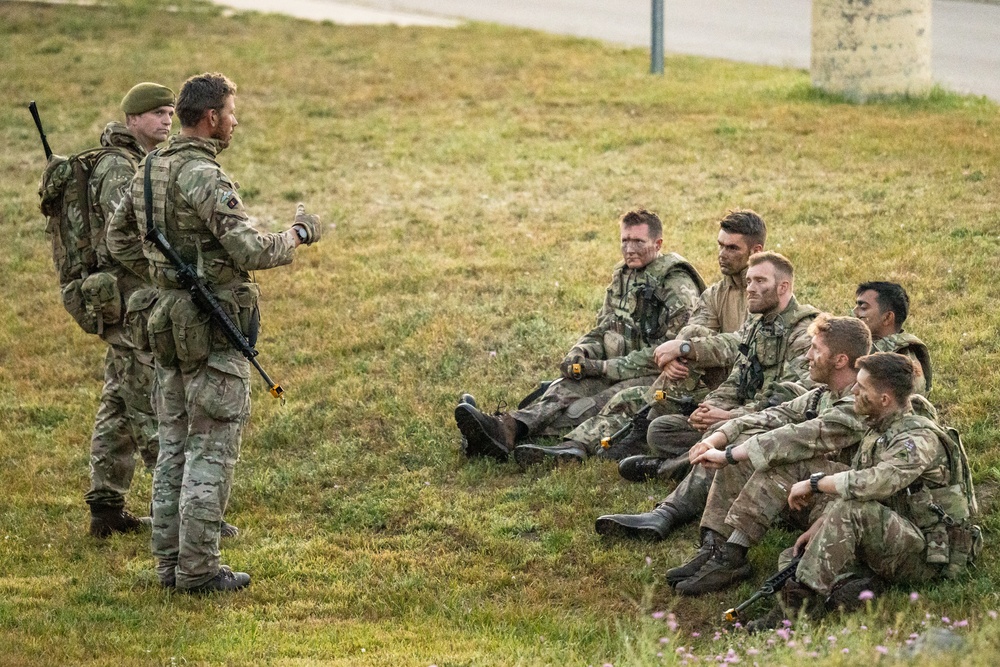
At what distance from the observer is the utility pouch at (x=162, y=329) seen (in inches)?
291

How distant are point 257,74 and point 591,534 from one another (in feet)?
44.0

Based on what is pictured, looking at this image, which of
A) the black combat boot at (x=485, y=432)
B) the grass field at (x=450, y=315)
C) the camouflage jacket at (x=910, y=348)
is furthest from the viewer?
the black combat boot at (x=485, y=432)

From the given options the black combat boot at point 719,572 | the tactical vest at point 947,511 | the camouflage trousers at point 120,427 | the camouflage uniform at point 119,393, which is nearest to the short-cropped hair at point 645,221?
the black combat boot at point 719,572

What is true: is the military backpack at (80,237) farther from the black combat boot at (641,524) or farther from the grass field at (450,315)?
the black combat boot at (641,524)

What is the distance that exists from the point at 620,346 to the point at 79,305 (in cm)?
344

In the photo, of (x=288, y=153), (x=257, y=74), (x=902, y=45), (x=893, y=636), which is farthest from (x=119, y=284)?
(x=257, y=74)

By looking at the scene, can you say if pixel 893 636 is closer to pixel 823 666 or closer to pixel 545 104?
pixel 823 666

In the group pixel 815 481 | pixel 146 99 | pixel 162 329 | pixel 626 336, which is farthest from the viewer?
pixel 626 336

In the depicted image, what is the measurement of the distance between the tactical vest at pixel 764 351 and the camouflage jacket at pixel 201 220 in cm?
275

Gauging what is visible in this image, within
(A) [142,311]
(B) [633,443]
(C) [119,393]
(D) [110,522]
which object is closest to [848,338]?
(B) [633,443]

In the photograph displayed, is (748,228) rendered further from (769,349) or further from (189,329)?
(189,329)

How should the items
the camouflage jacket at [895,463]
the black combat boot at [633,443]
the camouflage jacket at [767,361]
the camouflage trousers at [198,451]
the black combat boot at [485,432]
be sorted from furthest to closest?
1. the black combat boot at [485,432]
2. the black combat boot at [633,443]
3. the camouflage jacket at [767,361]
4. the camouflage trousers at [198,451]
5. the camouflage jacket at [895,463]

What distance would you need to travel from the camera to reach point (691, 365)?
8812 millimetres

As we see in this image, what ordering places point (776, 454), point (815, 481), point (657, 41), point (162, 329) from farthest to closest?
point (657, 41) → point (162, 329) → point (776, 454) → point (815, 481)
